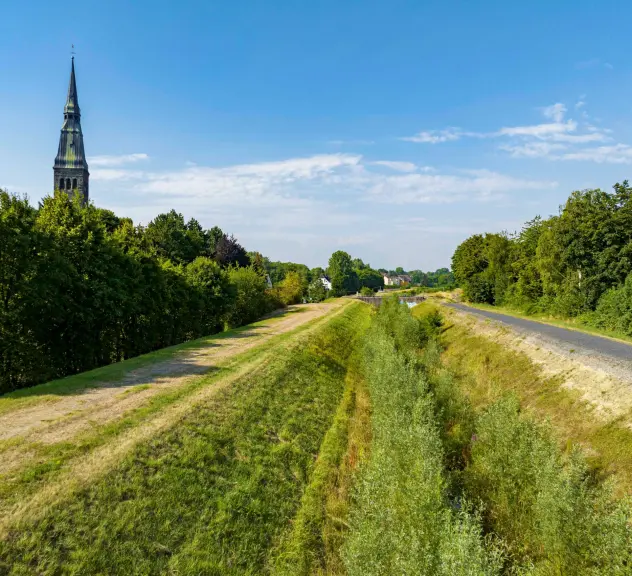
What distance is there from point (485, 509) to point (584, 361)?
1463cm

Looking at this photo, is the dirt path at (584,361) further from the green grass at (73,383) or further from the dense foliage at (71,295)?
the dense foliage at (71,295)

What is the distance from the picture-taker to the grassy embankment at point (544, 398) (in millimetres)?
12875

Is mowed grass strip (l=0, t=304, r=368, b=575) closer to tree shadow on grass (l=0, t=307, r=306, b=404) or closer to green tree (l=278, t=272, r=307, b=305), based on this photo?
tree shadow on grass (l=0, t=307, r=306, b=404)

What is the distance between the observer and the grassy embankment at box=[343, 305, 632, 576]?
7.33 m

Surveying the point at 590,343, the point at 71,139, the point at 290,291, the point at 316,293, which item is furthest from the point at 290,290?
the point at 71,139

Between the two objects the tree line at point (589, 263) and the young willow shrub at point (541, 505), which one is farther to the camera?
the tree line at point (589, 263)

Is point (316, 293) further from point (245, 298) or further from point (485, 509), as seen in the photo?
point (485, 509)

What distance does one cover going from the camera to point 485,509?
9.66 metres

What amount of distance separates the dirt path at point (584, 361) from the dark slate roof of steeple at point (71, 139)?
11320cm

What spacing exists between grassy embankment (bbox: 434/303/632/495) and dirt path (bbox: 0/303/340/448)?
1422 centimetres

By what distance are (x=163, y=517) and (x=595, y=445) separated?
14290mm

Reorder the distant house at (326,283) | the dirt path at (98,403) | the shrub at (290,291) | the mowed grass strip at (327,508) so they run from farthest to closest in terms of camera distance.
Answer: the distant house at (326,283) < the shrub at (290,291) < the dirt path at (98,403) < the mowed grass strip at (327,508)

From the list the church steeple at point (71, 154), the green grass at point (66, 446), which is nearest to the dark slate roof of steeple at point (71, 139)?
the church steeple at point (71, 154)

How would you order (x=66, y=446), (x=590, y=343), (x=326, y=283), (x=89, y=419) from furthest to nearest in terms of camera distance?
(x=326, y=283) < (x=590, y=343) < (x=89, y=419) < (x=66, y=446)
